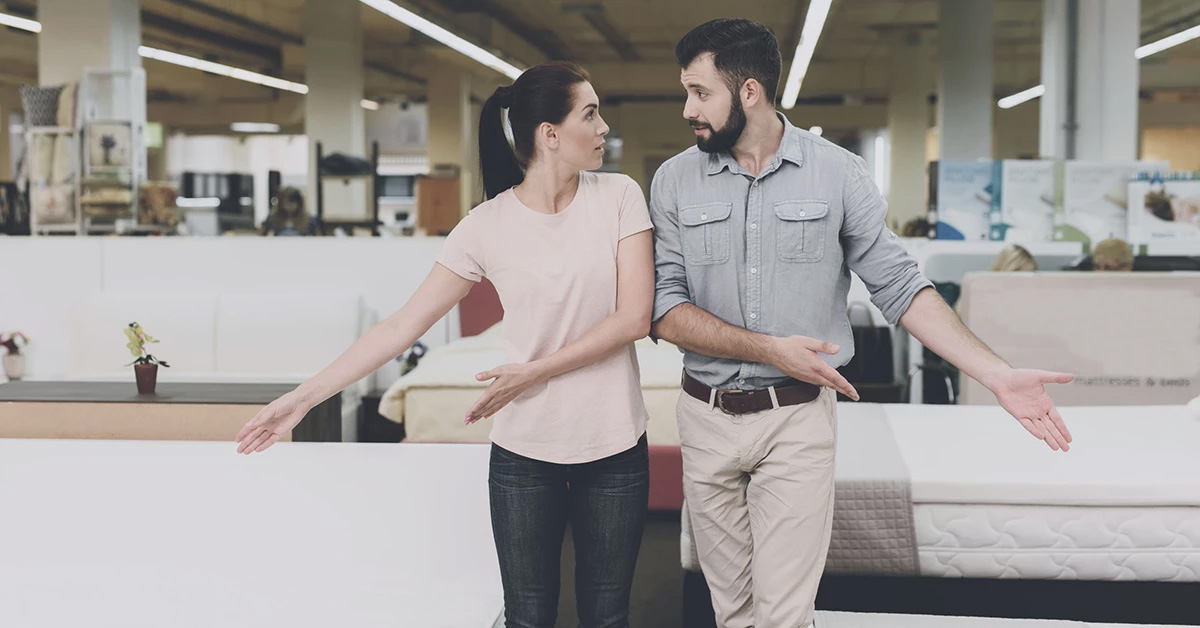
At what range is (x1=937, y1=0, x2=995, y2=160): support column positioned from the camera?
11883 mm

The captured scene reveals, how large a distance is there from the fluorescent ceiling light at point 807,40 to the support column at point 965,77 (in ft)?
5.07

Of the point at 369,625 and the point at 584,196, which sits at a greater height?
the point at 584,196

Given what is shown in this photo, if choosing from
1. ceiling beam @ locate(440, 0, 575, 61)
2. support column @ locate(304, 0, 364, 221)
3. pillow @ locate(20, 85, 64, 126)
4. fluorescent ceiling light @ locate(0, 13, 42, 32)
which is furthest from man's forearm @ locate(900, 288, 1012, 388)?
support column @ locate(304, 0, 364, 221)

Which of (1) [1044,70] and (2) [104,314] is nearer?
(2) [104,314]

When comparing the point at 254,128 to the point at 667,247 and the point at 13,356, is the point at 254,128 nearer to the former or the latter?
the point at 13,356

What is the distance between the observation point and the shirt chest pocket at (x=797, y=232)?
1.91 meters

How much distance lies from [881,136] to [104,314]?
1888 cm

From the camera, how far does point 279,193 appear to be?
23.0 ft

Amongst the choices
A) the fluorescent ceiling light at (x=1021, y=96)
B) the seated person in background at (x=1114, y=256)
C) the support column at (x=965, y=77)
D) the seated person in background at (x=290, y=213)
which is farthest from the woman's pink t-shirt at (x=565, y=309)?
the fluorescent ceiling light at (x=1021, y=96)

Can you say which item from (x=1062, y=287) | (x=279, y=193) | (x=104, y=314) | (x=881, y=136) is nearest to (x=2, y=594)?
(x=104, y=314)

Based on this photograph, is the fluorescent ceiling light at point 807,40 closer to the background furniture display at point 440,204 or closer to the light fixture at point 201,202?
the background furniture display at point 440,204

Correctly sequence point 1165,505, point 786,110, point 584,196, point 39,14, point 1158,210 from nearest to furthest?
point 584,196
point 1165,505
point 1158,210
point 39,14
point 786,110

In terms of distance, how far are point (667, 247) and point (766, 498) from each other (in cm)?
52

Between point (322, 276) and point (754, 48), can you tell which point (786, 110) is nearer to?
point (322, 276)
